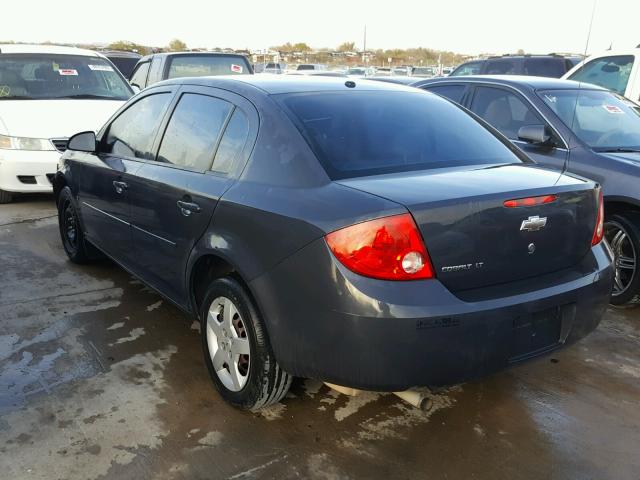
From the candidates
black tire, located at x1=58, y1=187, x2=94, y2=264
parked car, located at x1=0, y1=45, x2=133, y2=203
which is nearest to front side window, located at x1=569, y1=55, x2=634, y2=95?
parked car, located at x1=0, y1=45, x2=133, y2=203

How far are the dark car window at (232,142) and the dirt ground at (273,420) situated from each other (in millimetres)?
1193

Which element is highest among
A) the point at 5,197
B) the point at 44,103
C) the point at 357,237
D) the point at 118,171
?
the point at 357,237

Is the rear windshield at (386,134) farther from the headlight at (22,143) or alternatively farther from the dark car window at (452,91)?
the headlight at (22,143)

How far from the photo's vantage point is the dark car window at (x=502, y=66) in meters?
12.3

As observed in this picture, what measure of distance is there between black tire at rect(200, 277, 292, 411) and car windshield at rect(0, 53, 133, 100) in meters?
6.19

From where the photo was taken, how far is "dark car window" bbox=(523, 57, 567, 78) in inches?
471

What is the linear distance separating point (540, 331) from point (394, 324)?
28.9 inches

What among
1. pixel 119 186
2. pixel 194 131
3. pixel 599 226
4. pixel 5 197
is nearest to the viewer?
pixel 599 226

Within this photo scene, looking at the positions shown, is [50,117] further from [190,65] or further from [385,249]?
[385,249]

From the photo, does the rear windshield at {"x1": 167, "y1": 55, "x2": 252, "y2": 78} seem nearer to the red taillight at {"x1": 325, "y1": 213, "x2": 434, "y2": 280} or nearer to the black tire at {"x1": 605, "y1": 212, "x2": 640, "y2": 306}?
the black tire at {"x1": 605, "y1": 212, "x2": 640, "y2": 306}

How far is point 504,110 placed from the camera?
5719mm

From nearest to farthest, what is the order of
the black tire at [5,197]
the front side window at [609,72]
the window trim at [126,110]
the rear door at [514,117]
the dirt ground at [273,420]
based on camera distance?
the dirt ground at [273,420] < the window trim at [126,110] < the rear door at [514,117] < the black tire at [5,197] < the front side window at [609,72]

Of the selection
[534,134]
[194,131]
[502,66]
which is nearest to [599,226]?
[534,134]

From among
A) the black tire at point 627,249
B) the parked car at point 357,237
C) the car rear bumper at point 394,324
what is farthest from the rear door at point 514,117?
the car rear bumper at point 394,324
